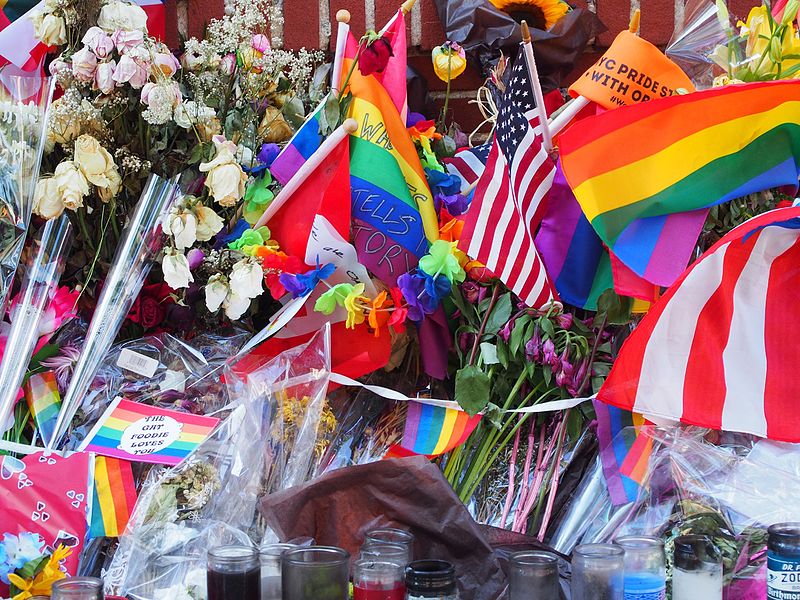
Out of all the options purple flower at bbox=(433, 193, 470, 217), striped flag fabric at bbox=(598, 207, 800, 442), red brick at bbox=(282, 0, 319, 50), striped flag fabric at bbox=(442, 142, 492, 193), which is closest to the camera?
striped flag fabric at bbox=(598, 207, 800, 442)

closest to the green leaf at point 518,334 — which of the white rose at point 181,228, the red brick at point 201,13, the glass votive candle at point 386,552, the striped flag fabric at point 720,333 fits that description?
the striped flag fabric at point 720,333

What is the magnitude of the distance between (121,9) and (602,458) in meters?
1.50

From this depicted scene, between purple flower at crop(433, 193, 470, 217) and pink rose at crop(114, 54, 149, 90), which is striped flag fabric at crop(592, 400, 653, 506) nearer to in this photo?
purple flower at crop(433, 193, 470, 217)

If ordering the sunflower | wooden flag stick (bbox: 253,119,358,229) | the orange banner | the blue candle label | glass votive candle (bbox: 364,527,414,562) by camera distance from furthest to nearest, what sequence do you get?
the sunflower → wooden flag stick (bbox: 253,119,358,229) → the orange banner → glass votive candle (bbox: 364,527,414,562) → the blue candle label

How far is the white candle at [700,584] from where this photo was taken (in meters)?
1.44

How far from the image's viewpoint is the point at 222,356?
91.7 inches

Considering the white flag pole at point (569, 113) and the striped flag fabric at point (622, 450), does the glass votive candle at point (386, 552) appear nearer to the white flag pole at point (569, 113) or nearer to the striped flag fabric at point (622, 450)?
the striped flag fabric at point (622, 450)

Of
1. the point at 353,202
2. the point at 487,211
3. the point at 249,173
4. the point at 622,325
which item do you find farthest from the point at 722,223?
the point at 249,173

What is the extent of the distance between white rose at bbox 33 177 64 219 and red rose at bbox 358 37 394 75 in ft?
2.48

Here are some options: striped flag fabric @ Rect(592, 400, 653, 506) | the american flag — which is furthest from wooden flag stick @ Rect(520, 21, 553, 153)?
striped flag fabric @ Rect(592, 400, 653, 506)

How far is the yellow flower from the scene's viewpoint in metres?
2.12

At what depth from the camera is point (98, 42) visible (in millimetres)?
2176

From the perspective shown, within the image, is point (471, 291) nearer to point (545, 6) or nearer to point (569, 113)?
point (569, 113)

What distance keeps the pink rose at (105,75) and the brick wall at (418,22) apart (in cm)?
71
